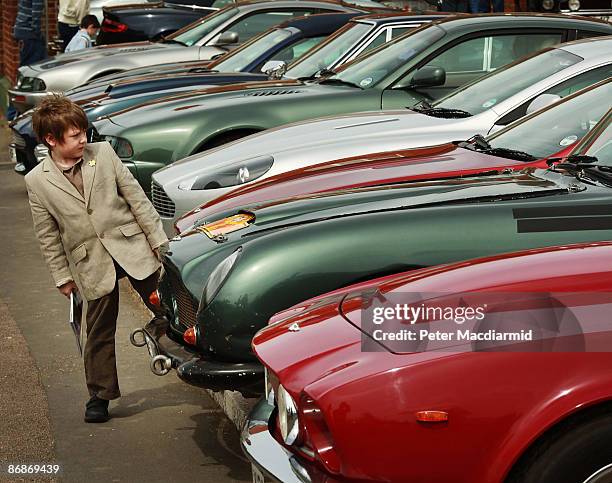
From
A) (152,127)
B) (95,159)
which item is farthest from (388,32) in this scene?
(95,159)

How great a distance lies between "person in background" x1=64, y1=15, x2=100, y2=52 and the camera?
1747 centimetres

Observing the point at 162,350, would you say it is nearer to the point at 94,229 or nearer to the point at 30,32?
the point at 94,229

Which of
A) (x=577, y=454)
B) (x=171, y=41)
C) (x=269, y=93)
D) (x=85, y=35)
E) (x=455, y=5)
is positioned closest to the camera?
(x=577, y=454)

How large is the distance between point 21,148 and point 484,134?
5.67 metres

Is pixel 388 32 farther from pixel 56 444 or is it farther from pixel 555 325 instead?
pixel 555 325

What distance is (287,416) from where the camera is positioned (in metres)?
3.52

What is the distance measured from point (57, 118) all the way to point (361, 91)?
3.87 m

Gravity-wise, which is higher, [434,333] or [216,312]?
[434,333]

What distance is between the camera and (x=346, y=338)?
11.5 feet

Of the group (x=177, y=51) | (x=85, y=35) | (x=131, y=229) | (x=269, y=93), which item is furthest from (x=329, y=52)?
(x=85, y=35)

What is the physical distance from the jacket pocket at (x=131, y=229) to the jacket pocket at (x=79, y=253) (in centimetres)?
20

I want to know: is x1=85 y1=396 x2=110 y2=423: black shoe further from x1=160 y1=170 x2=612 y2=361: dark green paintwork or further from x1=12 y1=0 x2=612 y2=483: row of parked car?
x1=160 y1=170 x2=612 y2=361: dark green paintwork

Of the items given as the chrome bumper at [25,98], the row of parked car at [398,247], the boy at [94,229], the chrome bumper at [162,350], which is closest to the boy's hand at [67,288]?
the boy at [94,229]

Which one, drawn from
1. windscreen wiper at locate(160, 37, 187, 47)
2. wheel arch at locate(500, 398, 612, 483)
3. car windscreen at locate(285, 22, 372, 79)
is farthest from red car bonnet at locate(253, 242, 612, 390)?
windscreen wiper at locate(160, 37, 187, 47)
